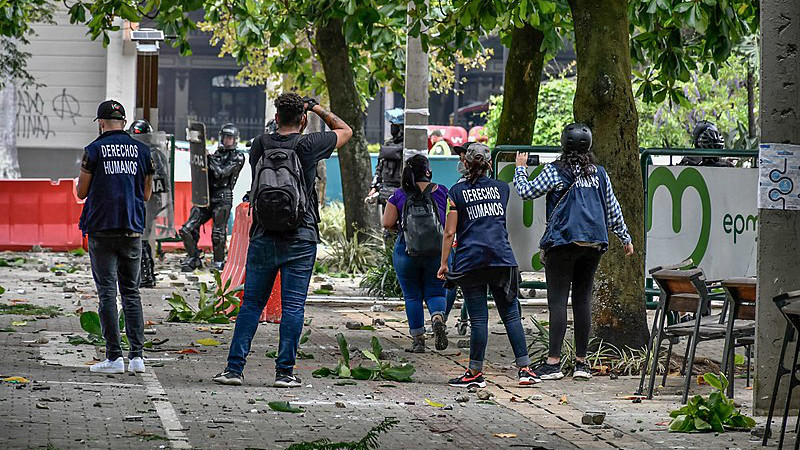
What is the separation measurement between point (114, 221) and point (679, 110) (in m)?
21.3

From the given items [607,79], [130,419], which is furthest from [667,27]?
[130,419]

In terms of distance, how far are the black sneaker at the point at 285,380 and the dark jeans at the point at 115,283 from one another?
1153 mm

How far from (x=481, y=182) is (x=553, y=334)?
1270mm

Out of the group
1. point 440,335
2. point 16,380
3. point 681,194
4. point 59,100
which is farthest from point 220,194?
point 59,100

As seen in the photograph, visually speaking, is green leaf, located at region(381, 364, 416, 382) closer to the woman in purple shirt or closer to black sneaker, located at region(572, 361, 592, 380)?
black sneaker, located at region(572, 361, 592, 380)

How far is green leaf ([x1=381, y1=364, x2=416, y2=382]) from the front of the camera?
33.7ft

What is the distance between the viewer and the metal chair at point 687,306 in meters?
9.43

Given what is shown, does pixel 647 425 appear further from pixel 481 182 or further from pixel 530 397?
pixel 481 182

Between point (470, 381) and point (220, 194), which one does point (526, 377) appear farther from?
point (220, 194)

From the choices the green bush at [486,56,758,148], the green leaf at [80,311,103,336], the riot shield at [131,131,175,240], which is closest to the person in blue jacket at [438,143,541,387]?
the green leaf at [80,311,103,336]

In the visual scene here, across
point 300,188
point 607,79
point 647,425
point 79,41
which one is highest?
point 79,41

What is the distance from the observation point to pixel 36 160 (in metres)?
36.8

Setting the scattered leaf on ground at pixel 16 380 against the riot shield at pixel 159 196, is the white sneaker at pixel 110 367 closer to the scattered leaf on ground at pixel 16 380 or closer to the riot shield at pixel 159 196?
the scattered leaf on ground at pixel 16 380

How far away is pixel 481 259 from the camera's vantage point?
33.2ft
